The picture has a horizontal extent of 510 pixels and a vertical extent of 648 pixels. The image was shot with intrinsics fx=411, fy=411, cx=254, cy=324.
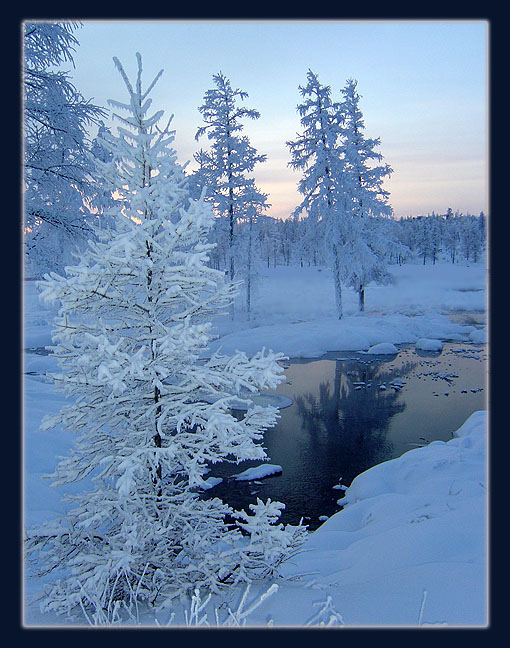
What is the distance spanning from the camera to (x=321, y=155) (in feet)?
81.5

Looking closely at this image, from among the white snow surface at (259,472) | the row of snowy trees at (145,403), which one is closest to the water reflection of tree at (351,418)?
the white snow surface at (259,472)

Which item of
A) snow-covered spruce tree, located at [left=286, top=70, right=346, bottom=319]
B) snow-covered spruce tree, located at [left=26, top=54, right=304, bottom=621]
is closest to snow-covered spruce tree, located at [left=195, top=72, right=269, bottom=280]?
snow-covered spruce tree, located at [left=286, top=70, right=346, bottom=319]

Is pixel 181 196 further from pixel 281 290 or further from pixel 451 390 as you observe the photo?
pixel 281 290

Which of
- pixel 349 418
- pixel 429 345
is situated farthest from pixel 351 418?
pixel 429 345

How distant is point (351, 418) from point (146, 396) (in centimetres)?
1019

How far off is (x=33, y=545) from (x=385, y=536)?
14.8 feet

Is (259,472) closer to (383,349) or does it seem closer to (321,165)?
(383,349)

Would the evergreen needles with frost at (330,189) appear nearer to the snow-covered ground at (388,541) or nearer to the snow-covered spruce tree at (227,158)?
the snow-covered spruce tree at (227,158)

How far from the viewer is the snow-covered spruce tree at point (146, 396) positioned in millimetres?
3775

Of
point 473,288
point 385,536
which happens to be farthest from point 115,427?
point 473,288

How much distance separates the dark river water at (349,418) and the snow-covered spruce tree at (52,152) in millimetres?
6707

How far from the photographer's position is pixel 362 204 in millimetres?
28953
